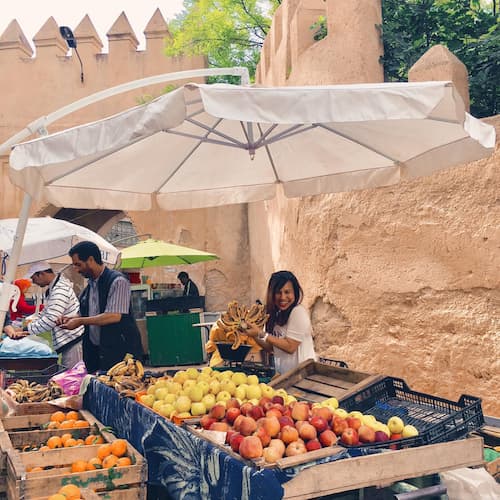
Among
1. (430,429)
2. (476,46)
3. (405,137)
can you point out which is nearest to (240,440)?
(430,429)

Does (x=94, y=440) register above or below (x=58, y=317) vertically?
below

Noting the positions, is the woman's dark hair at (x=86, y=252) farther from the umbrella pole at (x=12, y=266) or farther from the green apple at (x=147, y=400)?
the green apple at (x=147, y=400)

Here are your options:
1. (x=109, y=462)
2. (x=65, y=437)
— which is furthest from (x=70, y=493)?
(x=65, y=437)

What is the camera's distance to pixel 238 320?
449 centimetres

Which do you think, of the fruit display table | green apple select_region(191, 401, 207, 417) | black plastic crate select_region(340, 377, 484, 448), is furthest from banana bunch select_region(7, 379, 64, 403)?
black plastic crate select_region(340, 377, 484, 448)

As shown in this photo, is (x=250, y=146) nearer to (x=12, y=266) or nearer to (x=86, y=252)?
(x=86, y=252)

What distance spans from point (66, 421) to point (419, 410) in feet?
7.36

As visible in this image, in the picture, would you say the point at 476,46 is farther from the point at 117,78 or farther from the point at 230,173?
the point at 117,78

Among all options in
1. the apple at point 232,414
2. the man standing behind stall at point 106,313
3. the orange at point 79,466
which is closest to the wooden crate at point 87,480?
the orange at point 79,466

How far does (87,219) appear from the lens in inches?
720

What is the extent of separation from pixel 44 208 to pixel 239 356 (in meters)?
11.9

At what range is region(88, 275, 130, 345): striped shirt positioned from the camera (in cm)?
508

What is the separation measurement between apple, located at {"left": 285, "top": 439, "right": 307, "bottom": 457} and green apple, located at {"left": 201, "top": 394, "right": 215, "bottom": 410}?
2.91ft


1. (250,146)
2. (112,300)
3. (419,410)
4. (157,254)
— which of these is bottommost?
(419,410)
